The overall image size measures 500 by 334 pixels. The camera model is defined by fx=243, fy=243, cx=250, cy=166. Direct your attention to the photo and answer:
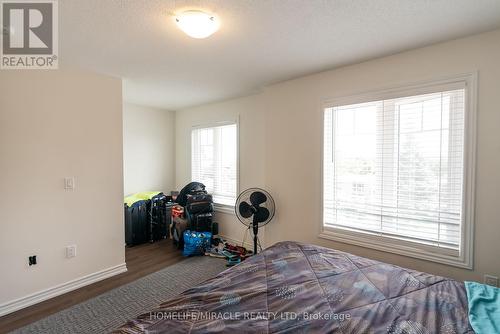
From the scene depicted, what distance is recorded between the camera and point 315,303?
130 centimetres

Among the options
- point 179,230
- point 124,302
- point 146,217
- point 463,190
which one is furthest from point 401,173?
point 146,217

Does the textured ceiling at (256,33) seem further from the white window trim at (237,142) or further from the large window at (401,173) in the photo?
the white window trim at (237,142)

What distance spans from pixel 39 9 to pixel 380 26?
2386 millimetres

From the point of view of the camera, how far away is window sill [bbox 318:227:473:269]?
6.54ft

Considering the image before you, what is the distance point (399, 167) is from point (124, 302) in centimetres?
294

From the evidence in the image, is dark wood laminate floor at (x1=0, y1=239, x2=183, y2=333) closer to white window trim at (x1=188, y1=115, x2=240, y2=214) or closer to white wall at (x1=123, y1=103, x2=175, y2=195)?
white window trim at (x1=188, y1=115, x2=240, y2=214)

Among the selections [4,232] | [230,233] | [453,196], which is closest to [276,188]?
[230,233]

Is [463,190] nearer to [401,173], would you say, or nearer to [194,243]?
[401,173]

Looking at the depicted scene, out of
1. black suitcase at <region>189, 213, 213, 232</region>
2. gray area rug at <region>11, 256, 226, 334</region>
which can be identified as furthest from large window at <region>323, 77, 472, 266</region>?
black suitcase at <region>189, 213, 213, 232</region>

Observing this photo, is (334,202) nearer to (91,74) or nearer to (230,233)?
(230,233)

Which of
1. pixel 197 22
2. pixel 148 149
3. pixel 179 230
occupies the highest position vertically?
pixel 197 22

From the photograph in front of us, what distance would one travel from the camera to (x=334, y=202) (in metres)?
2.69

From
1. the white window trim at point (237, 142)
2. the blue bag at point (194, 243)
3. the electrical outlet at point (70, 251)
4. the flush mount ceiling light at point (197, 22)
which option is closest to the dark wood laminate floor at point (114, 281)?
the blue bag at point (194, 243)

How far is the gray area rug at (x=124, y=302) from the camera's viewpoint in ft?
6.67
